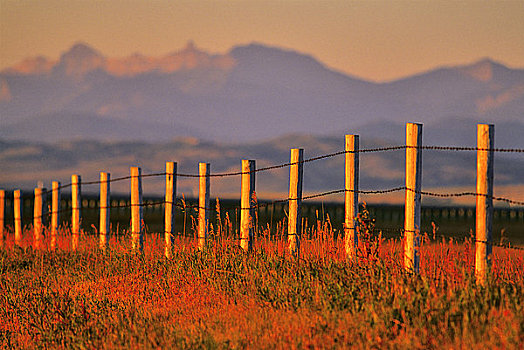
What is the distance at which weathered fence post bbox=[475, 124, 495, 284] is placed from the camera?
9.70 meters

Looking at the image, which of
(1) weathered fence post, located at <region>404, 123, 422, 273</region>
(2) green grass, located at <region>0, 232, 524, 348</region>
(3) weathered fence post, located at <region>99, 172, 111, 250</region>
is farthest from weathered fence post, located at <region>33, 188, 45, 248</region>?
(1) weathered fence post, located at <region>404, 123, 422, 273</region>

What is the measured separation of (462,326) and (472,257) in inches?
102

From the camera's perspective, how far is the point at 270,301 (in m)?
9.45

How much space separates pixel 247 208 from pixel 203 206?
141 centimetres

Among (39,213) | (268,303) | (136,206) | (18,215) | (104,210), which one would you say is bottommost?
(268,303)

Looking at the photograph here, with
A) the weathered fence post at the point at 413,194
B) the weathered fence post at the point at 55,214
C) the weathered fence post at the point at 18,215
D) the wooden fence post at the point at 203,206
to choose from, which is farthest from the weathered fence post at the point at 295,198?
the weathered fence post at the point at 18,215

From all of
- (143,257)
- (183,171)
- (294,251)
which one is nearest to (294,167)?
(294,251)

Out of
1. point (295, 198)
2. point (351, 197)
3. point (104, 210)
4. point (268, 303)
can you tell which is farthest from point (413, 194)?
point (104, 210)

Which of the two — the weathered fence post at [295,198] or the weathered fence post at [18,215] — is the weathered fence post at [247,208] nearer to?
the weathered fence post at [295,198]

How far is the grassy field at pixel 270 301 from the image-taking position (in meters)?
7.68

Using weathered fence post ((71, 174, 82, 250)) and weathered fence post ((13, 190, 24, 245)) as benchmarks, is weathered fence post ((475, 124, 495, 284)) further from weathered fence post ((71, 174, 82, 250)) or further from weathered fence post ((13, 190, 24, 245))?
weathered fence post ((13, 190, 24, 245))

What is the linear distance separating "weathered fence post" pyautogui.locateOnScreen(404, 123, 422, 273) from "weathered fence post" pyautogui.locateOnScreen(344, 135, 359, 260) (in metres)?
1.11

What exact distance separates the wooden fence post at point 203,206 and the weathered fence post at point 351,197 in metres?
3.34

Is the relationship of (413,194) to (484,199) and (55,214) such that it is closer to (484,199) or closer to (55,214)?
(484,199)
